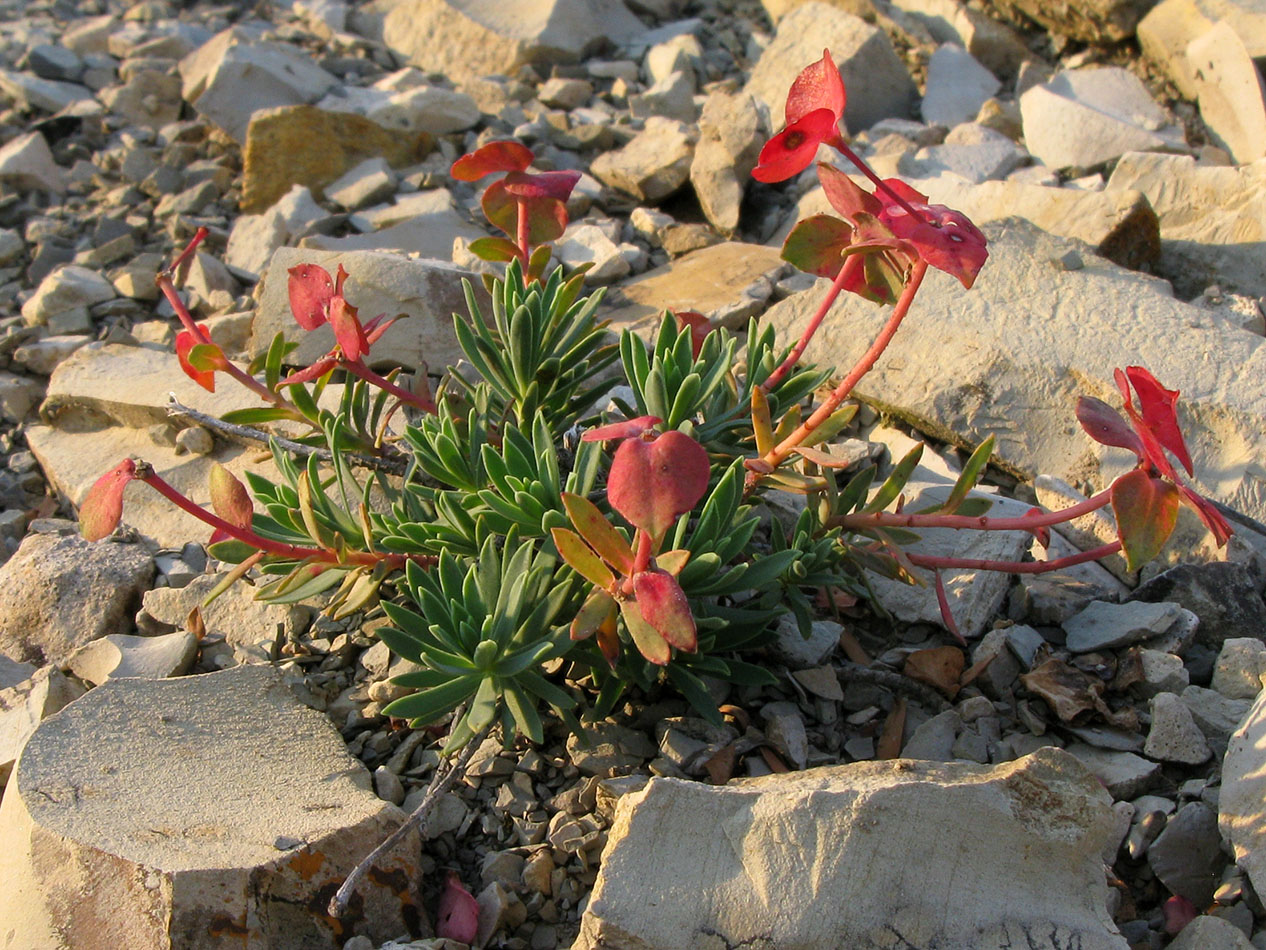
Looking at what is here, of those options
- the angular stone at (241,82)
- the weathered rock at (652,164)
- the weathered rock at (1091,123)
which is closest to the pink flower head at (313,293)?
→ the weathered rock at (652,164)

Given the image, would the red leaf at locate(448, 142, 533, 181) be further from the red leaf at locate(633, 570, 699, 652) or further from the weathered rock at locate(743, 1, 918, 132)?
the weathered rock at locate(743, 1, 918, 132)

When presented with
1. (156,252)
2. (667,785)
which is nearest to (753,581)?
(667,785)

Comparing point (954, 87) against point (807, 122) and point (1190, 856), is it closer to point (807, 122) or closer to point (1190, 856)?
point (807, 122)

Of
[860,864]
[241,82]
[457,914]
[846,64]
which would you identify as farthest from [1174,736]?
[241,82]

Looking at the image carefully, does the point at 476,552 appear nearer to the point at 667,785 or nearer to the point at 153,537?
the point at 667,785

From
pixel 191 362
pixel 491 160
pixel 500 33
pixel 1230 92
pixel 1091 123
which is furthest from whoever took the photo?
pixel 500 33

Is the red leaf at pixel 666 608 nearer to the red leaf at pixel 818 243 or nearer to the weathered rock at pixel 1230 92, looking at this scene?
the red leaf at pixel 818 243

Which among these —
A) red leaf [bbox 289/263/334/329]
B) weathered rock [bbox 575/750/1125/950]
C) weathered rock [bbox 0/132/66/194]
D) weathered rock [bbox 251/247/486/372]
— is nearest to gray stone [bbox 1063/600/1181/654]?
weathered rock [bbox 575/750/1125/950]
